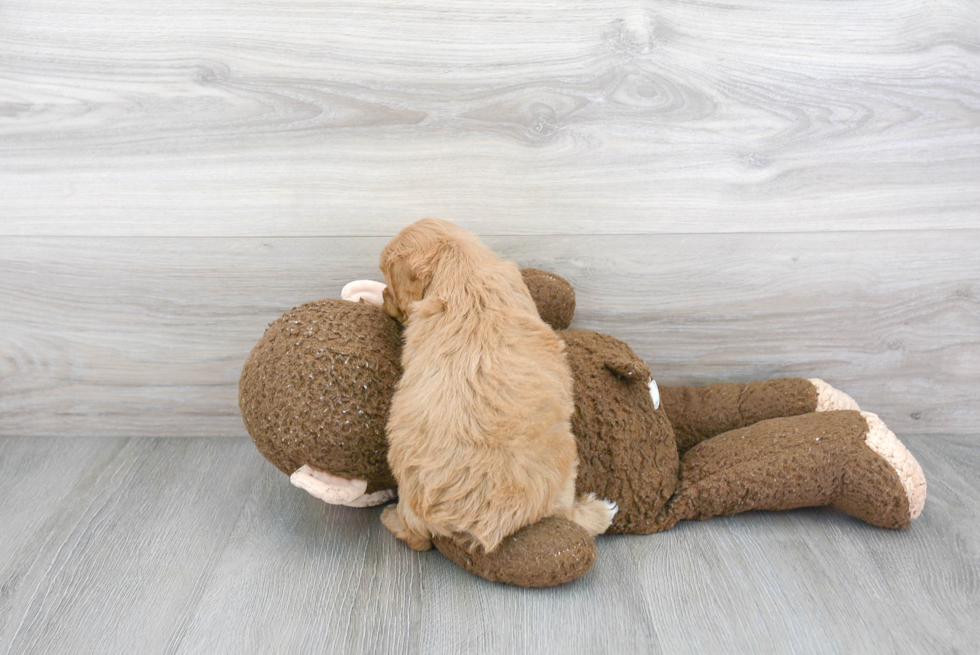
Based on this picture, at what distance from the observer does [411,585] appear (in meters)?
0.81

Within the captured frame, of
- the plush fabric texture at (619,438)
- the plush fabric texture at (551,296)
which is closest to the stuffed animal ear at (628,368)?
the plush fabric texture at (619,438)

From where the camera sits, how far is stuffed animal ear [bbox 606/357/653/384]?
0.87m

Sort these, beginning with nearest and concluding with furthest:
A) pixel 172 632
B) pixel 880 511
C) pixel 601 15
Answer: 1. pixel 172 632
2. pixel 880 511
3. pixel 601 15

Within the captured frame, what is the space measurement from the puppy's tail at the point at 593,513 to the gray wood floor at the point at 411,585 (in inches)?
1.6

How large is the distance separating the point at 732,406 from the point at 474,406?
19.0 inches

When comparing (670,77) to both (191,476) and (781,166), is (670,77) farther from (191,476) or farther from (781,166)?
(191,476)

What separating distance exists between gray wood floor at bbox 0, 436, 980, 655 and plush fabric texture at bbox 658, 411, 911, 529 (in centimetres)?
3

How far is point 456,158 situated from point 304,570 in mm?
609

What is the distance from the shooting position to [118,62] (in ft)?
3.29

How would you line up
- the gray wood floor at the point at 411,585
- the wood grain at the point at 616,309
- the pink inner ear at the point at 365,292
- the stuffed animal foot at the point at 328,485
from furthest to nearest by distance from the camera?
the wood grain at the point at 616,309 < the pink inner ear at the point at 365,292 < the stuffed animal foot at the point at 328,485 < the gray wood floor at the point at 411,585

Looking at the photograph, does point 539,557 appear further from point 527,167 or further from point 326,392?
point 527,167

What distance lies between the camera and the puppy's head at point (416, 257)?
0.81 m

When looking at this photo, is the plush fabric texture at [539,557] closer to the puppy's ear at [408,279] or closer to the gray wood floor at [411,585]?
the gray wood floor at [411,585]

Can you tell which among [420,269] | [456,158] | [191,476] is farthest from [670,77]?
[191,476]
